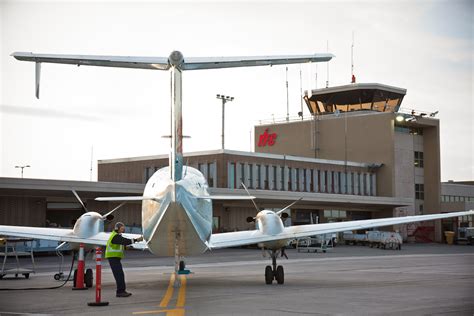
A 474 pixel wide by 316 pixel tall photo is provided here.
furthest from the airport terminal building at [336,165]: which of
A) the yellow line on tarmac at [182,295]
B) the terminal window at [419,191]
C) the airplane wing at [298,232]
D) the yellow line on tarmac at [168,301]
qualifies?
the yellow line on tarmac at [168,301]

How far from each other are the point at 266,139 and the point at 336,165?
13085 mm

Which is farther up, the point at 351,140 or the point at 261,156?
the point at 351,140

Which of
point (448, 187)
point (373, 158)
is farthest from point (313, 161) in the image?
point (448, 187)

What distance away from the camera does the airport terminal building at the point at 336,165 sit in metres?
65.0

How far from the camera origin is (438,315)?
12383mm

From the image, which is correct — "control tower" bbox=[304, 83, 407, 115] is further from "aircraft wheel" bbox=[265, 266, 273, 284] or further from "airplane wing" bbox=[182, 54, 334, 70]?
"airplane wing" bbox=[182, 54, 334, 70]

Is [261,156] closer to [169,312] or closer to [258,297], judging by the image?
[258,297]

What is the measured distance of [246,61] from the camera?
1680cm

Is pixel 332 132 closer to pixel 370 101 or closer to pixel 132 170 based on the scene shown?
pixel 370 101

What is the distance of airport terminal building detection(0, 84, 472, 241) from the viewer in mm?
65000

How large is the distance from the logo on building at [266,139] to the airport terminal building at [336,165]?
0.14 metres

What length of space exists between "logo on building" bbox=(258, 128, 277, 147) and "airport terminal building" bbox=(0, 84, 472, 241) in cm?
14

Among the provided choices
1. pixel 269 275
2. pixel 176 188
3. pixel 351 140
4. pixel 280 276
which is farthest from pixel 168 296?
pixel 351 140

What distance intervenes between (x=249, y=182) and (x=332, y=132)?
19.3m
